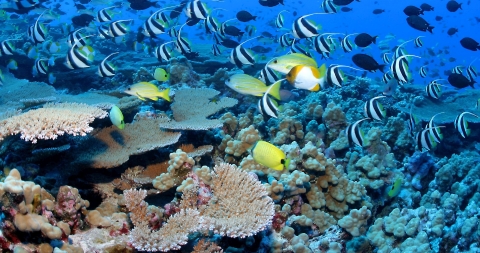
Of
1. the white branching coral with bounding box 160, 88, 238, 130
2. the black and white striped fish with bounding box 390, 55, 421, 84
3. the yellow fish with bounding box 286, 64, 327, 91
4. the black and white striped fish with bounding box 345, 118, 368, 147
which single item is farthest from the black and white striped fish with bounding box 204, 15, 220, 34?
the yellow fish with bounding box 286, 64, 327, 91

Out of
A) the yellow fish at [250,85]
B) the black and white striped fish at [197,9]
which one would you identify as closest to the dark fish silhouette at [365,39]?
the black and white striped fish at [197,9]

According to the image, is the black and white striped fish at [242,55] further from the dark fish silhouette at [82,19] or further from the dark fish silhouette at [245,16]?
the dark fish silhouette at [82,19]

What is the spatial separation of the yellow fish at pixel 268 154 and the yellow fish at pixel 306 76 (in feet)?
3.38

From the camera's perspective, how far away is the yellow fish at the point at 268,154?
2.85 m

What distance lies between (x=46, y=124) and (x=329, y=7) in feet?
20.8

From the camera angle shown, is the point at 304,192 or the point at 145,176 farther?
the point at 304,192

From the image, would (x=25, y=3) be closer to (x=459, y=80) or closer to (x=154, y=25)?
(x=154, y=25)

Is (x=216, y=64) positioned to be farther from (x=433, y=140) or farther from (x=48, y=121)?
(x=48, y=121)

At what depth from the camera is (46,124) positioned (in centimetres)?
284

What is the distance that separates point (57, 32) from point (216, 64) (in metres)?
11.1

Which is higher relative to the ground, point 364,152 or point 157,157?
point 157,157

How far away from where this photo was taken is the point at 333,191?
14.2ft

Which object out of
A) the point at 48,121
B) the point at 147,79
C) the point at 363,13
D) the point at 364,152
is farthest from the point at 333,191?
the point at 363,13

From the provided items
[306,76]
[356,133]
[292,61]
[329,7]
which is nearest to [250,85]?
[292,61]
